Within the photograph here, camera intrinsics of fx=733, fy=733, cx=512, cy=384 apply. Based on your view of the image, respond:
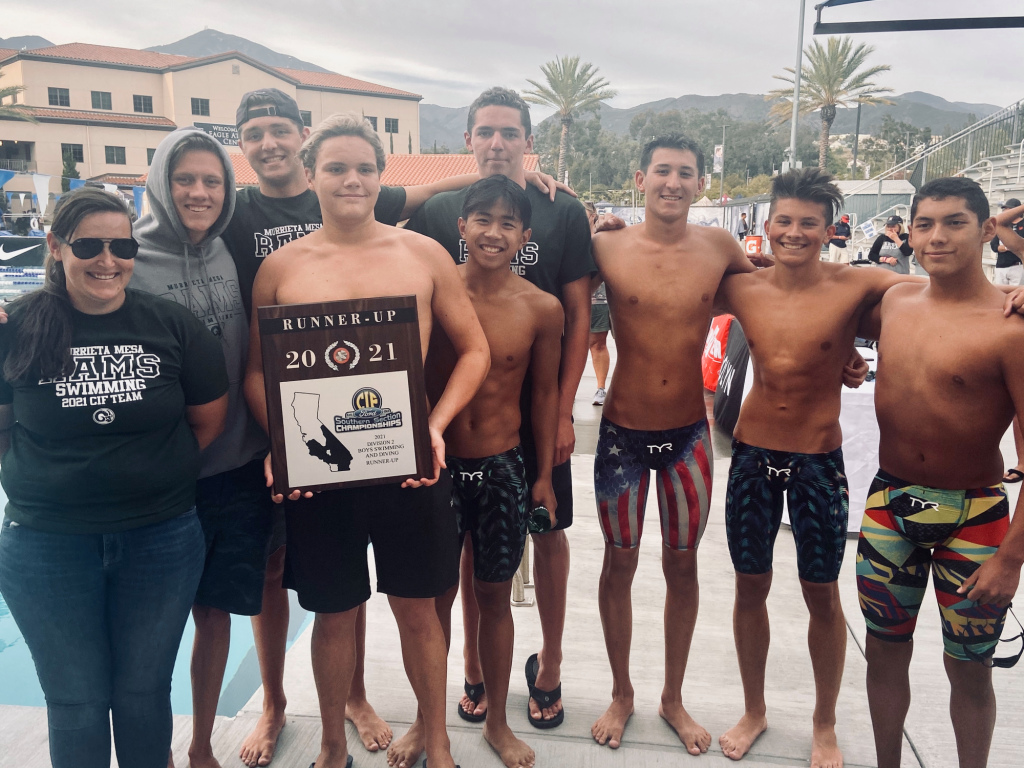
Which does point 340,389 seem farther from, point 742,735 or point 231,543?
point 742,735

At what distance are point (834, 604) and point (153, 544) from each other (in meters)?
2.40

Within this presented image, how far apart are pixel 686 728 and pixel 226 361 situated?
2.27m

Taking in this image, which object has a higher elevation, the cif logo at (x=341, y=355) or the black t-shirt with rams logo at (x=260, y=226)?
the black t-shirt with rams logo at (x=260, y=226)

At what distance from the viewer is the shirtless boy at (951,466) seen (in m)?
2.29

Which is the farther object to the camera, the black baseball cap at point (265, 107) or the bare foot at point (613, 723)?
the bare foot at point (613, 723)

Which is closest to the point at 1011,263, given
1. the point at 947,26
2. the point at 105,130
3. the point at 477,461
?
the point at 947,26

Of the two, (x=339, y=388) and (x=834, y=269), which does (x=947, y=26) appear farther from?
(x=339, y=388)

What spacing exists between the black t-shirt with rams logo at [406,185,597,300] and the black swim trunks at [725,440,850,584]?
39.5 inches

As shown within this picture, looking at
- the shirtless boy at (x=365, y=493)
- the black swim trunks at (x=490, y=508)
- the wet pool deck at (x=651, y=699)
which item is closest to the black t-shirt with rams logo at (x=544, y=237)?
the shirtless boy at (x=365, y=493)

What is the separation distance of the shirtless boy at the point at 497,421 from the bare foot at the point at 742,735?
30.3 inches

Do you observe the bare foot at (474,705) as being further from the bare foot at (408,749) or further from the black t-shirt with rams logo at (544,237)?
the black t-shirt with rams logo at (544,237)

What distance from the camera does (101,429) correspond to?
6.88ft

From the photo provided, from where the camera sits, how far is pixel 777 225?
2.78m

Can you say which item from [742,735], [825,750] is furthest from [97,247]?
[825,750]
